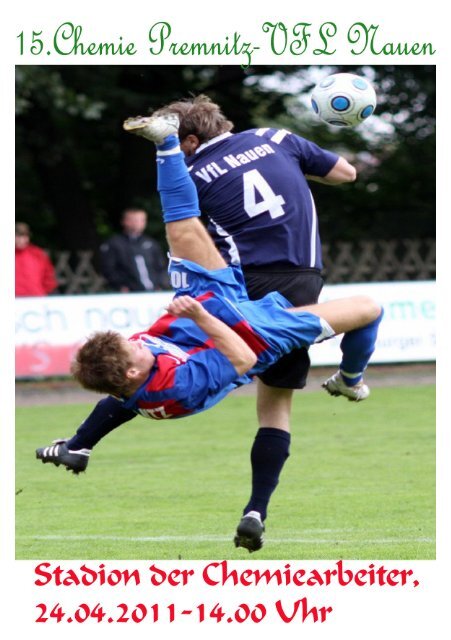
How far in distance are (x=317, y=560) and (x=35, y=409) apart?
8.84m

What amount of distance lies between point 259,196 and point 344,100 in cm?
78

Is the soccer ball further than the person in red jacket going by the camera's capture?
No

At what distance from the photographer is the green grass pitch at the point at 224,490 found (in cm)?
722

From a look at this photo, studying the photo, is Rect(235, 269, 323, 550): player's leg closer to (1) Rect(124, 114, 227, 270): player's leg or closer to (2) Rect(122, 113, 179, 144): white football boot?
(1) Rect(124, 114, 227, 270): player's leg

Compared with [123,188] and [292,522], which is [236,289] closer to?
[292,522]

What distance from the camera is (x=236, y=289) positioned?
6.37 meters

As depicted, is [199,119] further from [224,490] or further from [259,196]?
[224,490]

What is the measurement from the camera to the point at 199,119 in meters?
6.70

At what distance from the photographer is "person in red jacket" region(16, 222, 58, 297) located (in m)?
17.0

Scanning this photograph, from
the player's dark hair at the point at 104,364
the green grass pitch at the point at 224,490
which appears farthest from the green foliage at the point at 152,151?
the player's dark hair at the point at 104,364

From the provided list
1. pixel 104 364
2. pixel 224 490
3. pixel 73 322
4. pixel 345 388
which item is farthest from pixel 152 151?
pixel 104 364

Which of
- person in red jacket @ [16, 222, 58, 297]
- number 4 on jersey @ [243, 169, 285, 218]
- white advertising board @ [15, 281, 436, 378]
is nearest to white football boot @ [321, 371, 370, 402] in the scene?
number 4 on jersey @ [243, 169, 285, 218]

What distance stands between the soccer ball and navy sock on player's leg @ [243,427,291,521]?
1815 mm

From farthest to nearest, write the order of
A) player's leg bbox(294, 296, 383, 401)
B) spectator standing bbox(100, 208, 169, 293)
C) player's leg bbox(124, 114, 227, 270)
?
spectator standing bbox(100, 208, 169, 293)
player's leg bbox(294, 296, 383, 401)
player's leg bbox(124, 114, 227, 270)
